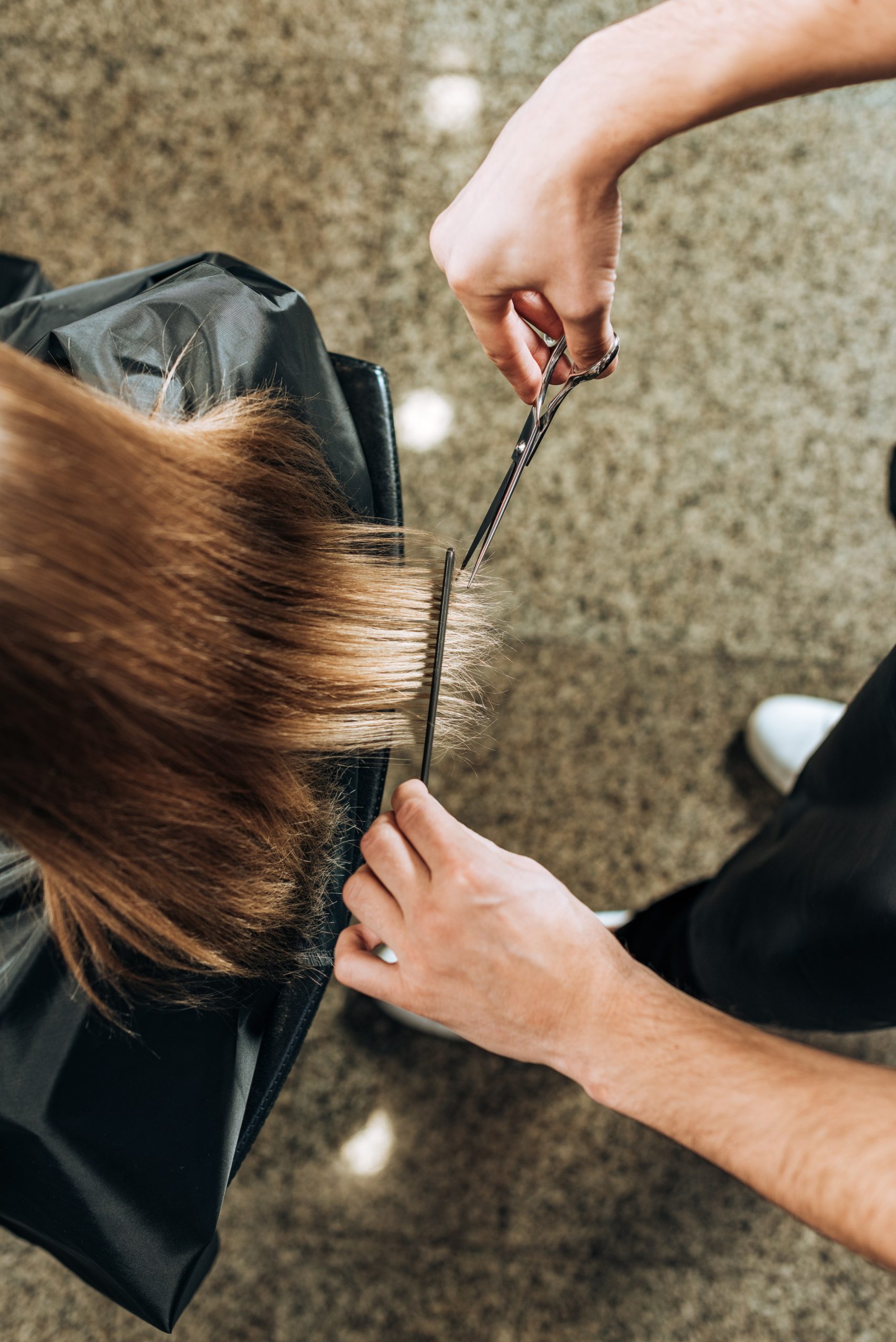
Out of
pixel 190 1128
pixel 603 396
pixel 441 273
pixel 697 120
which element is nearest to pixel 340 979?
pixel 190 1128

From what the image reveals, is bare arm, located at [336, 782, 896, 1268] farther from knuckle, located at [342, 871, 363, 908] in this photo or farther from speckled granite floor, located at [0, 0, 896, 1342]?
speckled granite floor, located at [0, 0, 896, 1342]

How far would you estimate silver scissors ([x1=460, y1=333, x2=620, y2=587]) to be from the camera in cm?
62

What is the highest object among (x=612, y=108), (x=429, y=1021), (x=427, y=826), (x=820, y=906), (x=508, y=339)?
(x=612, y=108)

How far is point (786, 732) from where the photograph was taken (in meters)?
1.09

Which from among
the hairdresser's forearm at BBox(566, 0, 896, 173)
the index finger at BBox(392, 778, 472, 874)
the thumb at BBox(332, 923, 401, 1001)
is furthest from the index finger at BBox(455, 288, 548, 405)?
the thumb at BBox(332, 923, 401, 1001)

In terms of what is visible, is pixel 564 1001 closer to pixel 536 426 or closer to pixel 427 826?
pixel 427 826

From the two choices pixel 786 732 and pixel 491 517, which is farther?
pixel 786 732

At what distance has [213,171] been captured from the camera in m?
1.19

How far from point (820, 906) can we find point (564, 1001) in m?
0.25

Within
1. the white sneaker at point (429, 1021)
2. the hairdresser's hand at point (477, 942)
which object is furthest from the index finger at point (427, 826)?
the white sneaker at point (429, 1021)

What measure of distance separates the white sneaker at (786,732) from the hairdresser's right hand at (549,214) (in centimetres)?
70

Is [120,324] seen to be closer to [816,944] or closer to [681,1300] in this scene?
[816,944]

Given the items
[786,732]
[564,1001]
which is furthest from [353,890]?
[786,732]

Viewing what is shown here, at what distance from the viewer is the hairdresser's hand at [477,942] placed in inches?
20.9
